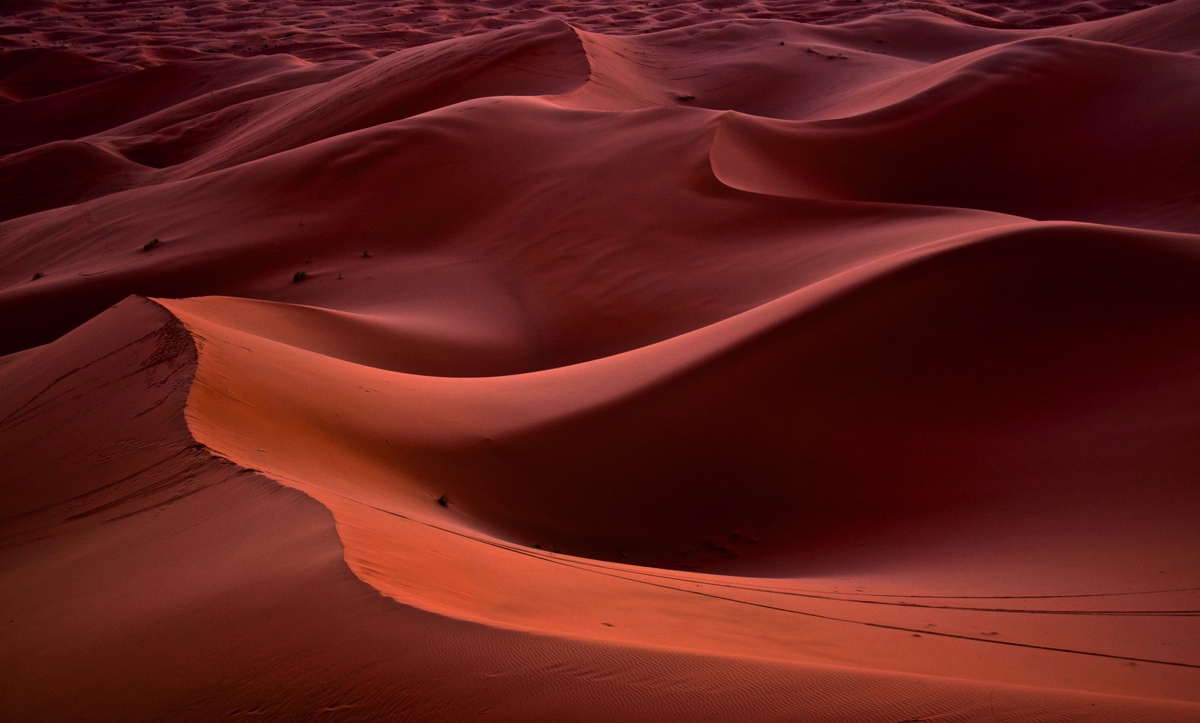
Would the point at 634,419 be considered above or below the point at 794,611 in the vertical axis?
below

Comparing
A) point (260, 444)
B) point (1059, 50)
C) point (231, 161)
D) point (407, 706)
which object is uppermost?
point (1059, 50)

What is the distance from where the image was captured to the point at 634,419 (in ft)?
13.5

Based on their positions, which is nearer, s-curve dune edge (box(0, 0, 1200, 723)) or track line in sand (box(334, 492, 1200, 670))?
s-curve dune edge (box(0, 0, 1200, 723))

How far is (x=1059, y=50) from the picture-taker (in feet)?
31.1

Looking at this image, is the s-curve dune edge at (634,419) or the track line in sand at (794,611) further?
the track line in sand at (794,611)

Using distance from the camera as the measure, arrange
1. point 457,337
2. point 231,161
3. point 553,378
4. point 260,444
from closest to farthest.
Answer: point 260,444, point 553,378, point 457,337, point 231,161

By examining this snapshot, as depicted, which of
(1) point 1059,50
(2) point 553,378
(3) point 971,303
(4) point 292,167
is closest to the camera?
(3) point 971,303

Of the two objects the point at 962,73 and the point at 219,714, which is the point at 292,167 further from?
the point at 219,714

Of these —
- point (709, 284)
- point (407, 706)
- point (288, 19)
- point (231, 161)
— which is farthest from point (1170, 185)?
point (288, 19)

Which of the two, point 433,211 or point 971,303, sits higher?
point 971,303

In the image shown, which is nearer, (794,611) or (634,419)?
(794,611)

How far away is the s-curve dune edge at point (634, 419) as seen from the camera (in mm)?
2002

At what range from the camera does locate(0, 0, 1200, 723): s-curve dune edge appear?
2.00 meters

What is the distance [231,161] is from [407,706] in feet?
32.8
